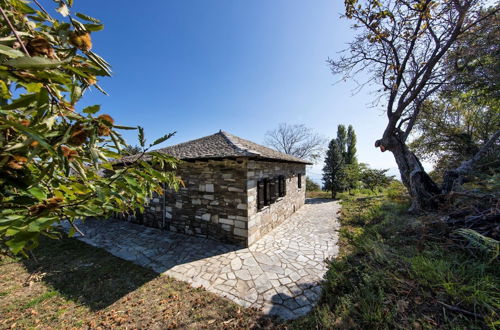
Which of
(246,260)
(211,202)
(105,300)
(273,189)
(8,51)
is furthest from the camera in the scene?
(273,189)

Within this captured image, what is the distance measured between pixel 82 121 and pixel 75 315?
3876 mm

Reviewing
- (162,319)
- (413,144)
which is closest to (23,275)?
(162,319)

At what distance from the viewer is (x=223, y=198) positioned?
5.65m

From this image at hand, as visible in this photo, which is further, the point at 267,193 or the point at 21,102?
the point at 267,193

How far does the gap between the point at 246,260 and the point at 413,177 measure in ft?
19.5

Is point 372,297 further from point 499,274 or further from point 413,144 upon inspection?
point 413,144

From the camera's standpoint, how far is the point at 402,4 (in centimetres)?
554

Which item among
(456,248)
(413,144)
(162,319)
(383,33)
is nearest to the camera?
(456,248)

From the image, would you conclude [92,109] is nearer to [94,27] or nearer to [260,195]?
[94,27]

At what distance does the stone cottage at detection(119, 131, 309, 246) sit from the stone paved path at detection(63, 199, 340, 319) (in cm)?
39

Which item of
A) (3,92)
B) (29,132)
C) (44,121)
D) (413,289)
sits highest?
(3,92)

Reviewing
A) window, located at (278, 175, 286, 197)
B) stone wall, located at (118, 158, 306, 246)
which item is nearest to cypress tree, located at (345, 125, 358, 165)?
window, located at (278, 175, 286, 197)

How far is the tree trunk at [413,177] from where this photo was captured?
5.28m

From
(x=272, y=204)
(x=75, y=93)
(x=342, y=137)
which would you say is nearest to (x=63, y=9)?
(x=75, y=93)
